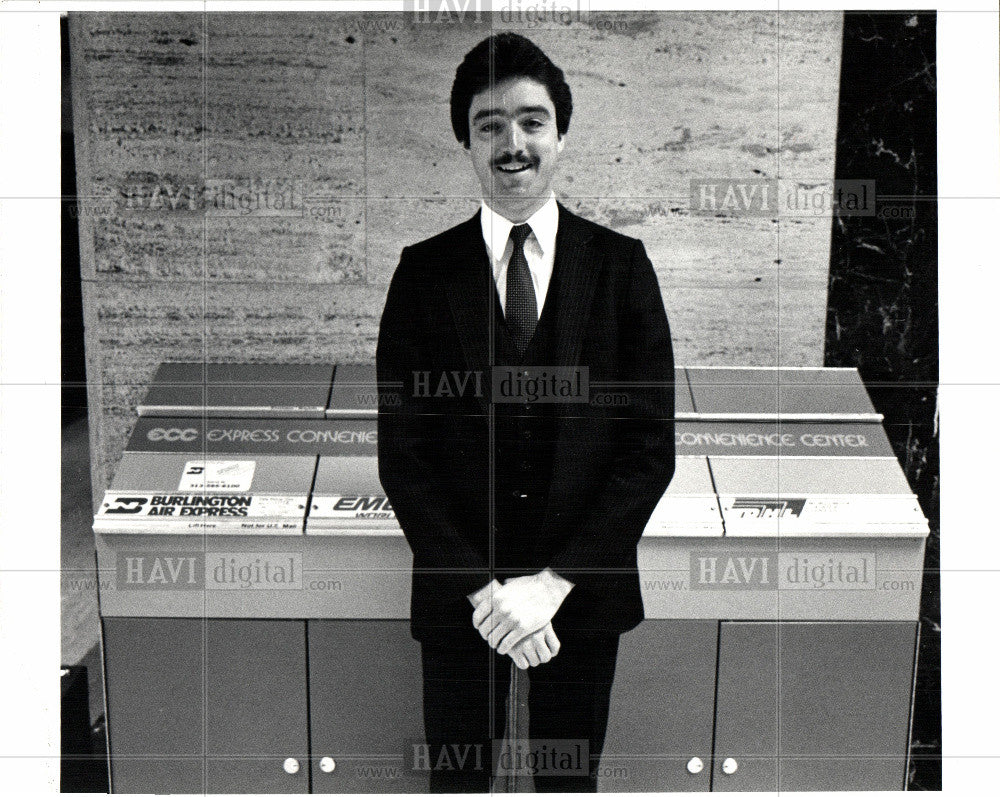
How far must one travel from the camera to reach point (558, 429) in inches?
99.9

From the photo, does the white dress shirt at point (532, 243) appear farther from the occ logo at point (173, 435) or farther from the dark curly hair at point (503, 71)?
the occ logo at point (173, 435)

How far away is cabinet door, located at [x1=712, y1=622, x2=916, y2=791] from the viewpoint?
8.42ft

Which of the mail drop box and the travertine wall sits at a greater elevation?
the travertine wall

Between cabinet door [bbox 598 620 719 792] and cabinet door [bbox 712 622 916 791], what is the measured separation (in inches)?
1.9

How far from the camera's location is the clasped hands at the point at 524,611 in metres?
2.53

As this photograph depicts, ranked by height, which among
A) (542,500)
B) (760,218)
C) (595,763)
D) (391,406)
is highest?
(760,218)

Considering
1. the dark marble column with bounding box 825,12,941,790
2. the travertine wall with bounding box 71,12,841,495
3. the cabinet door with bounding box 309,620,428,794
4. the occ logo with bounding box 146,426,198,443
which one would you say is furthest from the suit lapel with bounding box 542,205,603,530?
the occ logo with bounding box 146,426,198,443

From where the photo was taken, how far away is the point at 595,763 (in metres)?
2.62

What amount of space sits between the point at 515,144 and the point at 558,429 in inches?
26.7

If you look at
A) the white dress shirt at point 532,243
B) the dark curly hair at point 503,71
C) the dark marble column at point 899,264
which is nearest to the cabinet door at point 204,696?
the white dress shirt at point 532,243

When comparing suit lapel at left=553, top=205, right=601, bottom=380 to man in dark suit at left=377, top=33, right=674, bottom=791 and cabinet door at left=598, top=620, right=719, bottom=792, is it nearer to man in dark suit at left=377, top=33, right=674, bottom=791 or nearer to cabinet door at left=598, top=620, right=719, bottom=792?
man in dark suit at left=377, top=33, right=674, bottom=791
